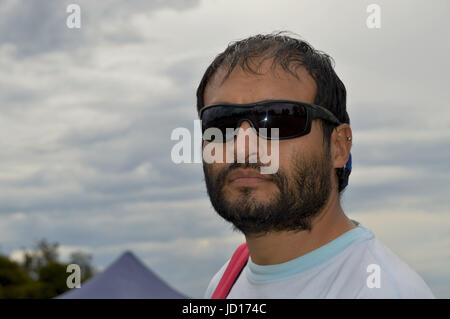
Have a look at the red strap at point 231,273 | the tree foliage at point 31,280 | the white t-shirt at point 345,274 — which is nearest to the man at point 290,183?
the white t-shirt at point 345,274

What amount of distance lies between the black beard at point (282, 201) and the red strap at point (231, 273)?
0.52 meters

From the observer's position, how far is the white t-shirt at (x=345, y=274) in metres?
2.42

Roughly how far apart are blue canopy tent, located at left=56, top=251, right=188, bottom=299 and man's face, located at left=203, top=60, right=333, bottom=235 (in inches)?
407

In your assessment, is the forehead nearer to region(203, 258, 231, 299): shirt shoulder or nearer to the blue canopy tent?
region(203, 258, 231, 299): shirt shoulder

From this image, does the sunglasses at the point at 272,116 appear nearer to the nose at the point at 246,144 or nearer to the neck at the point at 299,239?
the nose at the point at 246,144

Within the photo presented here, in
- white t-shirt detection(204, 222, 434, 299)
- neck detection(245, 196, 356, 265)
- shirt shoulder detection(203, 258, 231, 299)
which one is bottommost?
shirt shoulder detection(203, 258, 231, 299)

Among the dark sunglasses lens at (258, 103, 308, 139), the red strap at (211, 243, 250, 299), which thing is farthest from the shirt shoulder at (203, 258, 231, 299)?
the dark sunglasses lens at (258, 103, 308, 139)

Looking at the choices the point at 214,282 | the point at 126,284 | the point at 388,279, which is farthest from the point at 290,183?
the point at 126,284

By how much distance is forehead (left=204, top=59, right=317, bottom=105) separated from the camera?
283 cm

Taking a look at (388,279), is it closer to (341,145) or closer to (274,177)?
(274,177)

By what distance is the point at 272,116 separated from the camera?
2807mm

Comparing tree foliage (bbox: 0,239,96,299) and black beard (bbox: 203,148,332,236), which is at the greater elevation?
black beard (bbox: 203,148,332,236)

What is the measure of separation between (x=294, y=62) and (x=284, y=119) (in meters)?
0.38
